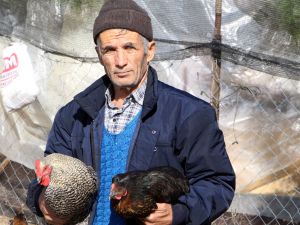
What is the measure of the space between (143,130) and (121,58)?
1.10ft

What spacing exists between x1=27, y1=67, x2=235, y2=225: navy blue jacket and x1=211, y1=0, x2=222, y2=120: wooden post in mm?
1558

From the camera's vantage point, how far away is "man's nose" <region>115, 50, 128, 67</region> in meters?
2.82

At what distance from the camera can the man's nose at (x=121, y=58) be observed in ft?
9.27

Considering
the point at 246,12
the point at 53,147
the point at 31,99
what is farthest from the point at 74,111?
the point at 31,99

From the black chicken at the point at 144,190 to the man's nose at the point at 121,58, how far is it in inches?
19.0

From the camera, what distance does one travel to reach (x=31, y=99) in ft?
17.7

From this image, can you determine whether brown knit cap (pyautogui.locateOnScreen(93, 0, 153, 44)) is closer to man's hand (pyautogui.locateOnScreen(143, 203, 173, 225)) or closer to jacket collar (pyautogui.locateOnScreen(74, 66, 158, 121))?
jacket collar (pyautogui.locateOnScreen(74, 66, 158, 121))

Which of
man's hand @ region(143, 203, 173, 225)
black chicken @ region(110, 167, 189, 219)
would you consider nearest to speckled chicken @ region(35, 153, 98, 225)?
black chicken @ region(110, 167, 189, 219)

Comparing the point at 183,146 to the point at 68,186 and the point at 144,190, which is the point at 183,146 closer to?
the point at 144,190

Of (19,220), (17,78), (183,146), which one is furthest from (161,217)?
(19,220)

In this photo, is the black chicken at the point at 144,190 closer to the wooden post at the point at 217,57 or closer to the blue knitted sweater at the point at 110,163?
the blue knitted sweater at the point at 110,163

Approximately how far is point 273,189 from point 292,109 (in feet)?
2.01

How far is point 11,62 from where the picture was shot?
5410mm

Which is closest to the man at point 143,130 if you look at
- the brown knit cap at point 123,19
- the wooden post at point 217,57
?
the brown knit cap at point 123,19
